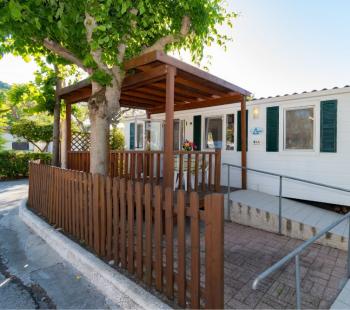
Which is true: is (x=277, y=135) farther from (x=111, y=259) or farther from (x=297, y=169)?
(x=111, y=259)

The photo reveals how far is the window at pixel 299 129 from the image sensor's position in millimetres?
5949

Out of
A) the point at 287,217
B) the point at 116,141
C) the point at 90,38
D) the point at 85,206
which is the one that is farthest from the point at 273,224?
the point at 116,141

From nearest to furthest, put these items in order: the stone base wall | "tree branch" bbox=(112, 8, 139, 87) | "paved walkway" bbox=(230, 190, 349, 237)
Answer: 1. the stone base wall
2. "tree branch" bbox=(112, 8, 139, 87)
3. "paved walkway" bbox=(230, 190, 349, 237)

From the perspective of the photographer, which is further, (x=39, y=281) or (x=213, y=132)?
(x=213, y=132)

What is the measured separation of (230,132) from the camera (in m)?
7.38

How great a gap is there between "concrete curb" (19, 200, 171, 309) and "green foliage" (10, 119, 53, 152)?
485 inches

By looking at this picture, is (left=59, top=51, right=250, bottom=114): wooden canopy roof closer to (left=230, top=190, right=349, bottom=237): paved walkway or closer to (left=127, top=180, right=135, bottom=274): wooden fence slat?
(left=127, top=180, right=135, bottom=274): wooden fence slat

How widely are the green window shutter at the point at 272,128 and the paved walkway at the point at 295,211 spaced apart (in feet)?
4.61

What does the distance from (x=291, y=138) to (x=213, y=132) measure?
240 centimetres

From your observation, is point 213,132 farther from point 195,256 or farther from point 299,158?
point 195,256

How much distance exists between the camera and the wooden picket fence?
75.1 inches

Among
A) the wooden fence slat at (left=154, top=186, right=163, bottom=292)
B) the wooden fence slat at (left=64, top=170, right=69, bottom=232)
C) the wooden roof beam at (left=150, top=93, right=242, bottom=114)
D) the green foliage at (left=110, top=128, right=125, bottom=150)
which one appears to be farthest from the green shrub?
the wooden fence slat at (left=154, top=186, right=163, bottom=292)

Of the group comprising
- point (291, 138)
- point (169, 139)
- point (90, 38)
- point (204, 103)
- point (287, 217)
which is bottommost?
point (287, 217)

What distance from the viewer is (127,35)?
425 cm
